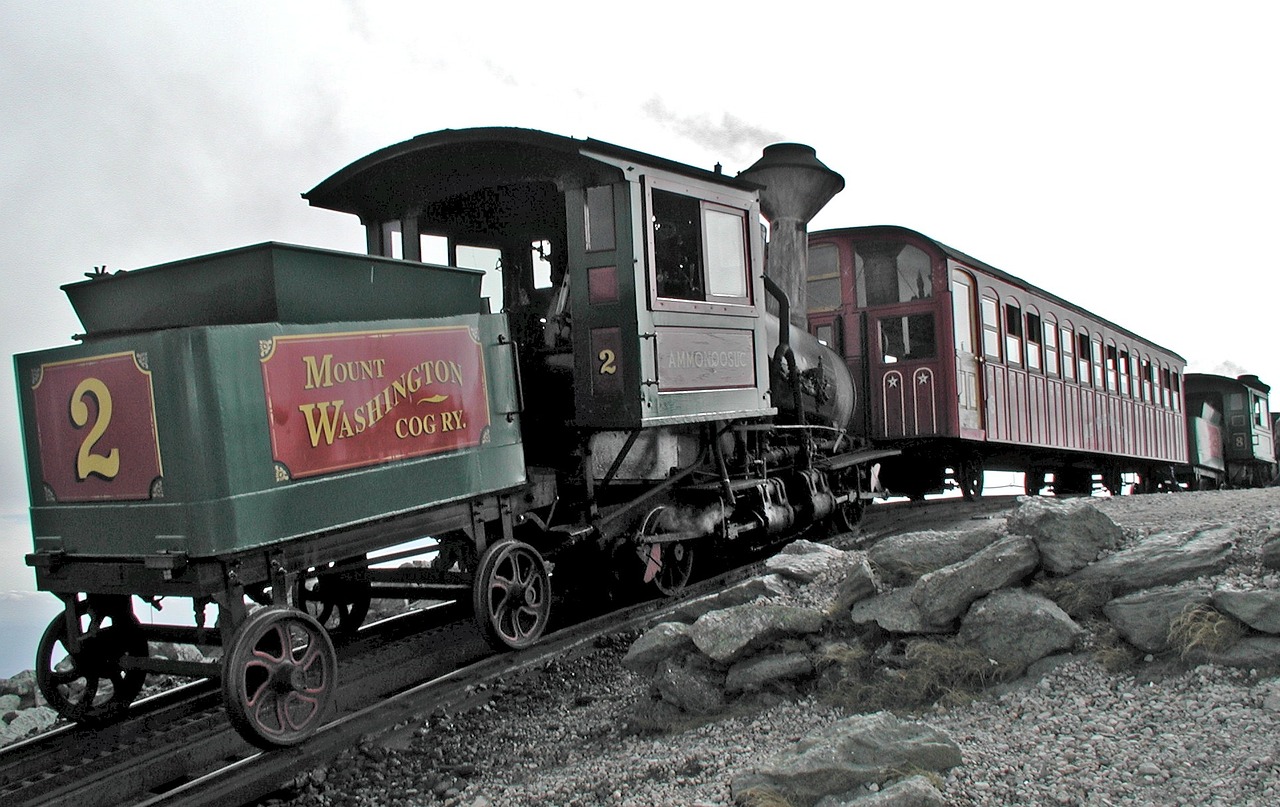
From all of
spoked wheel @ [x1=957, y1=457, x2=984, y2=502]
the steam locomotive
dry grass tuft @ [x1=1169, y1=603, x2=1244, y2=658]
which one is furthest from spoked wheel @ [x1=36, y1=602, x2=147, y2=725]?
spoked wheel @ [x1=957, y1=457, x2=984, y2=502]

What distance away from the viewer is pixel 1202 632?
138 inches

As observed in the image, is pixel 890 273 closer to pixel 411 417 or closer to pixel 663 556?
pixel 663 556

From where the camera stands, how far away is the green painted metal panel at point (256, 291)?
4.23 m

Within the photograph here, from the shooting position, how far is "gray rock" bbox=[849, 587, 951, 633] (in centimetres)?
420

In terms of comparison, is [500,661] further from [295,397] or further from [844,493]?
[844,493]

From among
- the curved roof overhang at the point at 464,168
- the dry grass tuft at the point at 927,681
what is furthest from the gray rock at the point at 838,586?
the curved roof overhang at the point at 464,168

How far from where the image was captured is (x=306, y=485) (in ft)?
14.2

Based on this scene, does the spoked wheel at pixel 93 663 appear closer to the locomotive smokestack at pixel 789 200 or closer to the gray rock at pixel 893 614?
the gray rock at pixel 893 614

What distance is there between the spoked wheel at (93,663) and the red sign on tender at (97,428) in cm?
77

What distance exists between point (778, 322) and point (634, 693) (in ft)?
14.7

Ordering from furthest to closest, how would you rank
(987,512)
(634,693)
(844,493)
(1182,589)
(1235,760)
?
(987,512) → (844,493) → (634,693) → (1182,589) → (1235,760)

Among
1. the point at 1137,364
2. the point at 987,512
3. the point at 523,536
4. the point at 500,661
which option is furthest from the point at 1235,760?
the point at 1137,364

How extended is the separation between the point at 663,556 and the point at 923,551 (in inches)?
103

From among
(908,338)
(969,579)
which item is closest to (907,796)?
(969,579)
